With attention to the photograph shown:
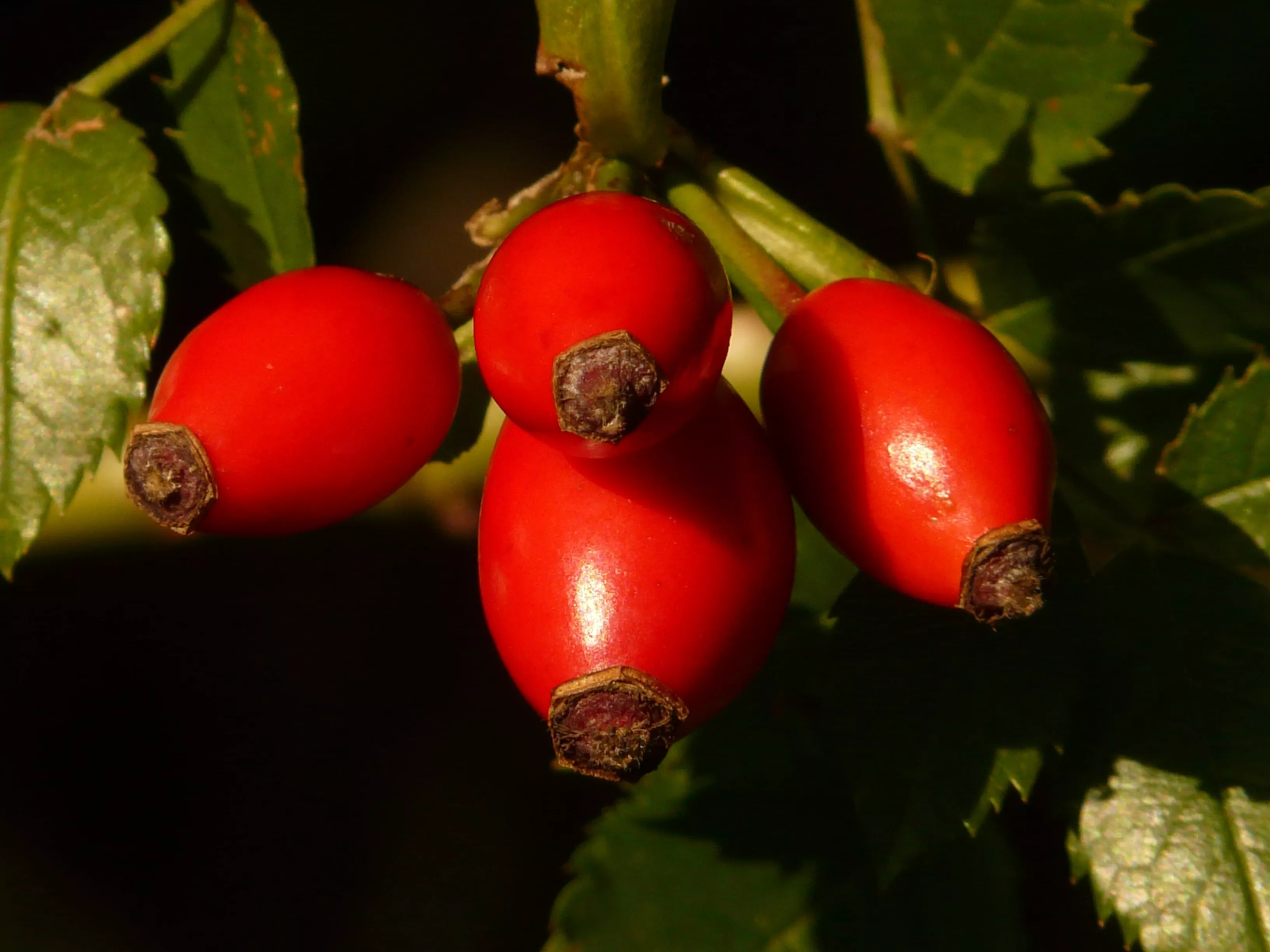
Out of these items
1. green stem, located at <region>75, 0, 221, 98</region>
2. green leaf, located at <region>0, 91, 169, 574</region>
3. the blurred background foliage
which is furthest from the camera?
the blurred background foliage

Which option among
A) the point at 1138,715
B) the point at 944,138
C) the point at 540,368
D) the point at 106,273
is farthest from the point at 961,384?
the point at 106,273

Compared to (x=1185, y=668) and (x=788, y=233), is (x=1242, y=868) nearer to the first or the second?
(x=1185, y=668)

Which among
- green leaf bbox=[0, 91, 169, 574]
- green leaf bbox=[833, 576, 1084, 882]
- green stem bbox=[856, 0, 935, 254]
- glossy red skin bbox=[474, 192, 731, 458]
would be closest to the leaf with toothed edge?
green leaf bbox=[833, 576, 1084, 882]

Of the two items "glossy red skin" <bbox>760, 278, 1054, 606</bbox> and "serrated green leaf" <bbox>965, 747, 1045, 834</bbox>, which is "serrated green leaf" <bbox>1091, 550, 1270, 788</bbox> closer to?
"serrated green leaf" <bbox>965, 747, 1045, 834</bbox>

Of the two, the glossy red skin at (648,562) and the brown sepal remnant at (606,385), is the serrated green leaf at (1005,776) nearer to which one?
the glossy red skin at (648,562)

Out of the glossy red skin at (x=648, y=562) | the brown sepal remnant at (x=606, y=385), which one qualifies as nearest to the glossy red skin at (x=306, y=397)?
the glossy red skin at (x=648, y=562)

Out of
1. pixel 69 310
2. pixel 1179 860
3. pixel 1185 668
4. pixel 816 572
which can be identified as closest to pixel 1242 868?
pixel 1179 860
